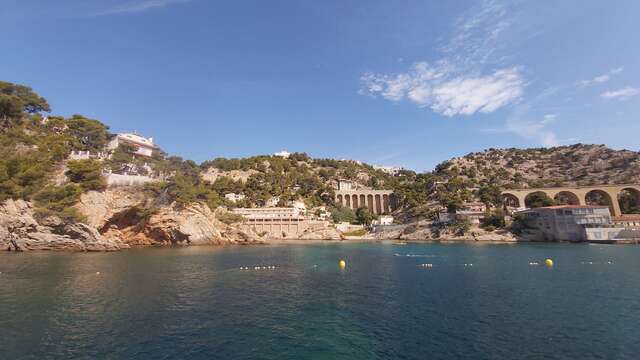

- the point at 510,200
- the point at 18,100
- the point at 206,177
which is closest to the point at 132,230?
the point at 18,100

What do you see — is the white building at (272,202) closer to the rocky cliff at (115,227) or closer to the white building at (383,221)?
the rocky cliff at (115,227)

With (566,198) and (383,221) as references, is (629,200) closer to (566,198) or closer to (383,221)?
(566,198)

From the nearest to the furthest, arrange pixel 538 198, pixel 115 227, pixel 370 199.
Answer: pixel 115 227, pixel 538 198, pixel 370 199

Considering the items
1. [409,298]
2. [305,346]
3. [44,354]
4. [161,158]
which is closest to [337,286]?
[409,298]

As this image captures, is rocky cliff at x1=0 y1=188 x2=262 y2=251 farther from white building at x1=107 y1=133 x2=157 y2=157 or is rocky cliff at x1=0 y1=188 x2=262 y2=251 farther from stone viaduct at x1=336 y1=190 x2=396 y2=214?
stone viaduct at x1=336 y1=190 x2=396 y2=214

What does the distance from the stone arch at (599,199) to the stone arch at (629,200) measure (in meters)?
3.54

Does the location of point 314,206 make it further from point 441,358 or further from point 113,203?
point 441,358

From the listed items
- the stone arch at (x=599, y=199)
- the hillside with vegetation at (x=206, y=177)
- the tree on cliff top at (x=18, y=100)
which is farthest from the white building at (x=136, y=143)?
the stone arch at (x=599, y=199)

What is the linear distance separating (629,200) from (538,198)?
23.8 metres

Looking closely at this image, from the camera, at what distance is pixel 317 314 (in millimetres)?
18453

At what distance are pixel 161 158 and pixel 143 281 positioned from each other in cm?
6764

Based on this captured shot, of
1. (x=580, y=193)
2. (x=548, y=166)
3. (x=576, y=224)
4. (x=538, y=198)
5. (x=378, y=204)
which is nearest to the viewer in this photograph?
(x=576, y=224)

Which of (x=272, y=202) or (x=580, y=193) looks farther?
(x=272, y=202)

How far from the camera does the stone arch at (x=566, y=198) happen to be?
90.6 m
